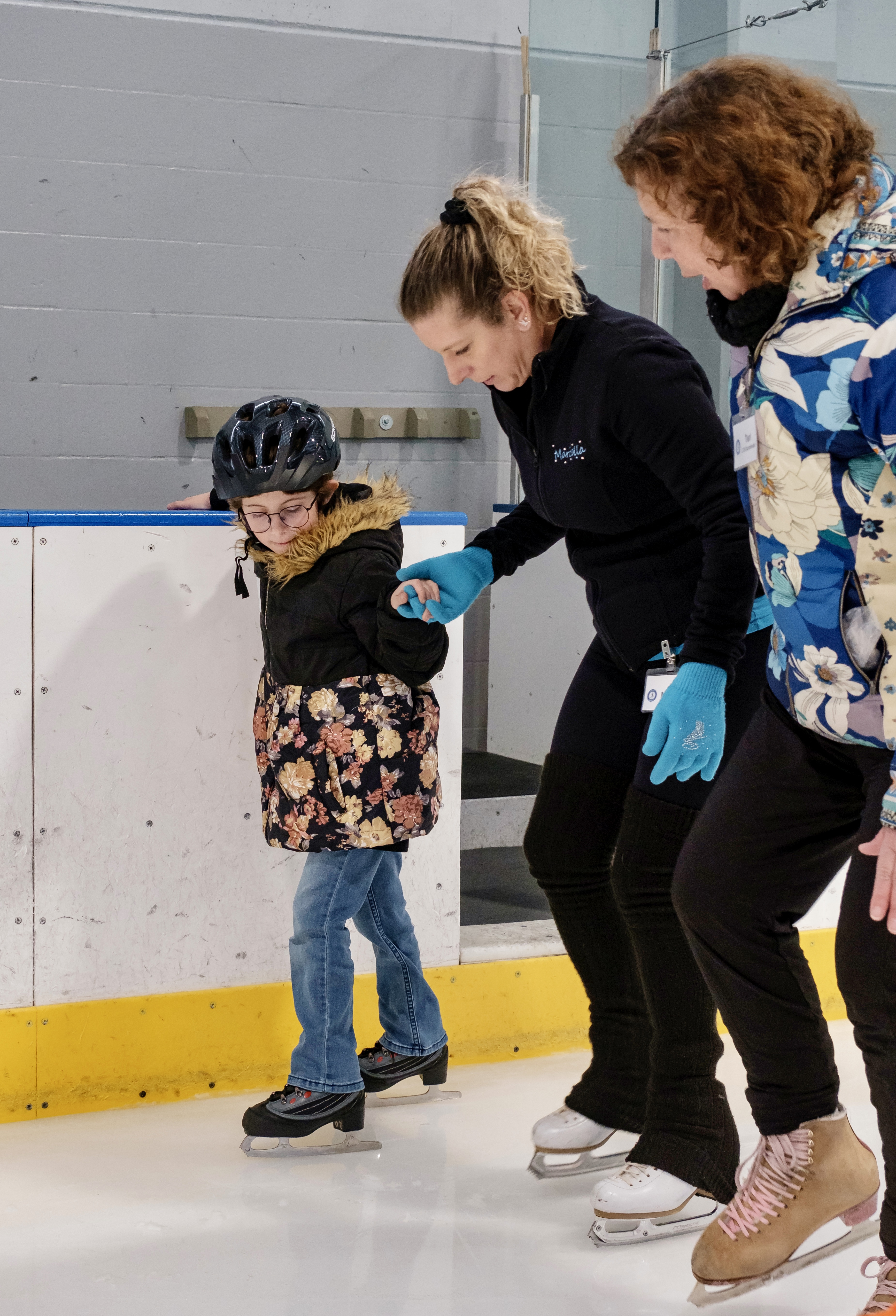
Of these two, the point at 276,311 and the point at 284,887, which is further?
the point at 276,311

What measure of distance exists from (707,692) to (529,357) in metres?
0.52

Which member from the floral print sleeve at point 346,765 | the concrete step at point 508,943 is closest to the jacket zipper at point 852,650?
the floral print sleeve at point 346,765

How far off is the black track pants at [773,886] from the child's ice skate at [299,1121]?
793 mm

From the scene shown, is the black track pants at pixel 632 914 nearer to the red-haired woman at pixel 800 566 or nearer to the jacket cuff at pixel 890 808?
the red-haired woman at pixel 800 566

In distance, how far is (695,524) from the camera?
1.67m

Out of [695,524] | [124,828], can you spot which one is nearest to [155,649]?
[124,828]

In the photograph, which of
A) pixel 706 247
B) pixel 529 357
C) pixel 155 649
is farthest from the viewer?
pixel 155 649

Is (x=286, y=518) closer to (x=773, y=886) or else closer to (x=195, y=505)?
(x=195, y=505)

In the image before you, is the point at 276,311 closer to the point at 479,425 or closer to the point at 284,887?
the point at 479,425

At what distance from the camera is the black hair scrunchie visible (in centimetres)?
171

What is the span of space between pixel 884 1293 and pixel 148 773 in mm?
1444

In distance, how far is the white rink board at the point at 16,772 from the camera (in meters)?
2.21

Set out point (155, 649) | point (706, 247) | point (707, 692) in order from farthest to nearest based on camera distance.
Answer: point (155, 649) < point (707, 692) < point (706, 247)

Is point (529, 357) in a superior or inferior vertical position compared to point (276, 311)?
inferior
